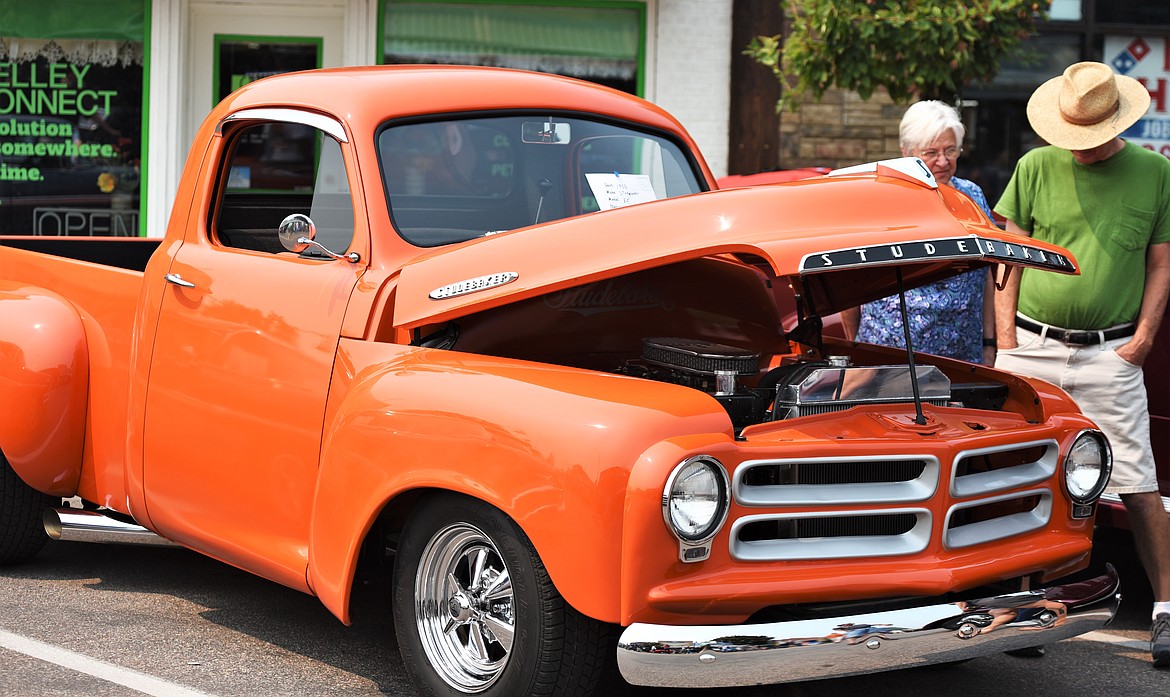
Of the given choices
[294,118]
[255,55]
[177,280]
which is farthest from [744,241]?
[255,55]

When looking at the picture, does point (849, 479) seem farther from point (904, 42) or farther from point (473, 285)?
point (904, 42)

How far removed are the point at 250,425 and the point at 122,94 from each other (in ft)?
27.3

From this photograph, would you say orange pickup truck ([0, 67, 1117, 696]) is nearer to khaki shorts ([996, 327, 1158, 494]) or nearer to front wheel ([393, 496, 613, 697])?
front wheel ([393, 496, 613, 697])

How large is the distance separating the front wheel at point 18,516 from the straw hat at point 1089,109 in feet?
13.0

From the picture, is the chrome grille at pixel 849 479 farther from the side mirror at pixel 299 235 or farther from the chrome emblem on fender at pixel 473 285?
the side mirror at pixel 299 235

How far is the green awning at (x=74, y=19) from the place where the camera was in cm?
1163

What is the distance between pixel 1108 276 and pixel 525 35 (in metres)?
7.51

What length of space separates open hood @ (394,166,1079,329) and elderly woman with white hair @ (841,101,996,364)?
151 cm

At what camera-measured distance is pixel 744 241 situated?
11.6 ft

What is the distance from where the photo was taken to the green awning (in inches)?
458

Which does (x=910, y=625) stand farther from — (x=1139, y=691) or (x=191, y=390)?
(x=191, y=390)

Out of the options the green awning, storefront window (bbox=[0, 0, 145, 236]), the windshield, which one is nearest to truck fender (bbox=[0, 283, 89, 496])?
the windshield

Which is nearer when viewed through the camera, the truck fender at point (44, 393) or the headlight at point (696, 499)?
the headlight at point (696, 499)

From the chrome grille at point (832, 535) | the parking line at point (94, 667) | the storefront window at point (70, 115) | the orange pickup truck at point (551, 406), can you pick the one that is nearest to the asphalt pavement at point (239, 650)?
the parking line at point (94, 667)
